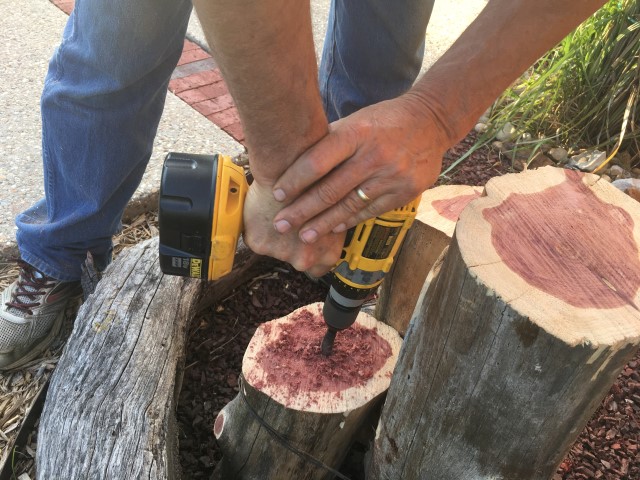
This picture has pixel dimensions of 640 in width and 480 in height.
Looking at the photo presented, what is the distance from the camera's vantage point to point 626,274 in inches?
45.2

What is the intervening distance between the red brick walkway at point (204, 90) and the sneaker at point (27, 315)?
3.74 ft

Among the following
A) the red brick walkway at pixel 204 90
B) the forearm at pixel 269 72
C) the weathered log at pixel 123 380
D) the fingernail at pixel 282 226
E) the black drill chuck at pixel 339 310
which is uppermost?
the forearm at pixel 269 72

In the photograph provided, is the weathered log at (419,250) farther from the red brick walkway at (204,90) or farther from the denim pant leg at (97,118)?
the red brick walkway at (204,90)

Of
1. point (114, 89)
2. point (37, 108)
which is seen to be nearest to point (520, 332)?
point (114, 89)

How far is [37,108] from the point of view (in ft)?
8.58

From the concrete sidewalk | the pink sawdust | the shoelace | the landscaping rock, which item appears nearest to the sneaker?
the shoelace

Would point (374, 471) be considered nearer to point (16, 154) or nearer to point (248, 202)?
point (248, 202)

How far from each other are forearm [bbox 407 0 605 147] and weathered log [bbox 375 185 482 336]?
49cm

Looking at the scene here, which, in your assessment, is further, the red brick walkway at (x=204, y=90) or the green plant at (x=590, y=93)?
the red brick walkway at (x=204, y=90)

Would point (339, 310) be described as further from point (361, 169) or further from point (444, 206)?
point (444, 206)

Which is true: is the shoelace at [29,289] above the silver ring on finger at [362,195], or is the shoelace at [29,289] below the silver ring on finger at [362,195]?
below

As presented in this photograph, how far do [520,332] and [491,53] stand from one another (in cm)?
55

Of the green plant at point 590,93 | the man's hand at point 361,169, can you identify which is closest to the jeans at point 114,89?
the man's hand at point 361,169

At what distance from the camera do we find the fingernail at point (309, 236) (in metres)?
1.18
